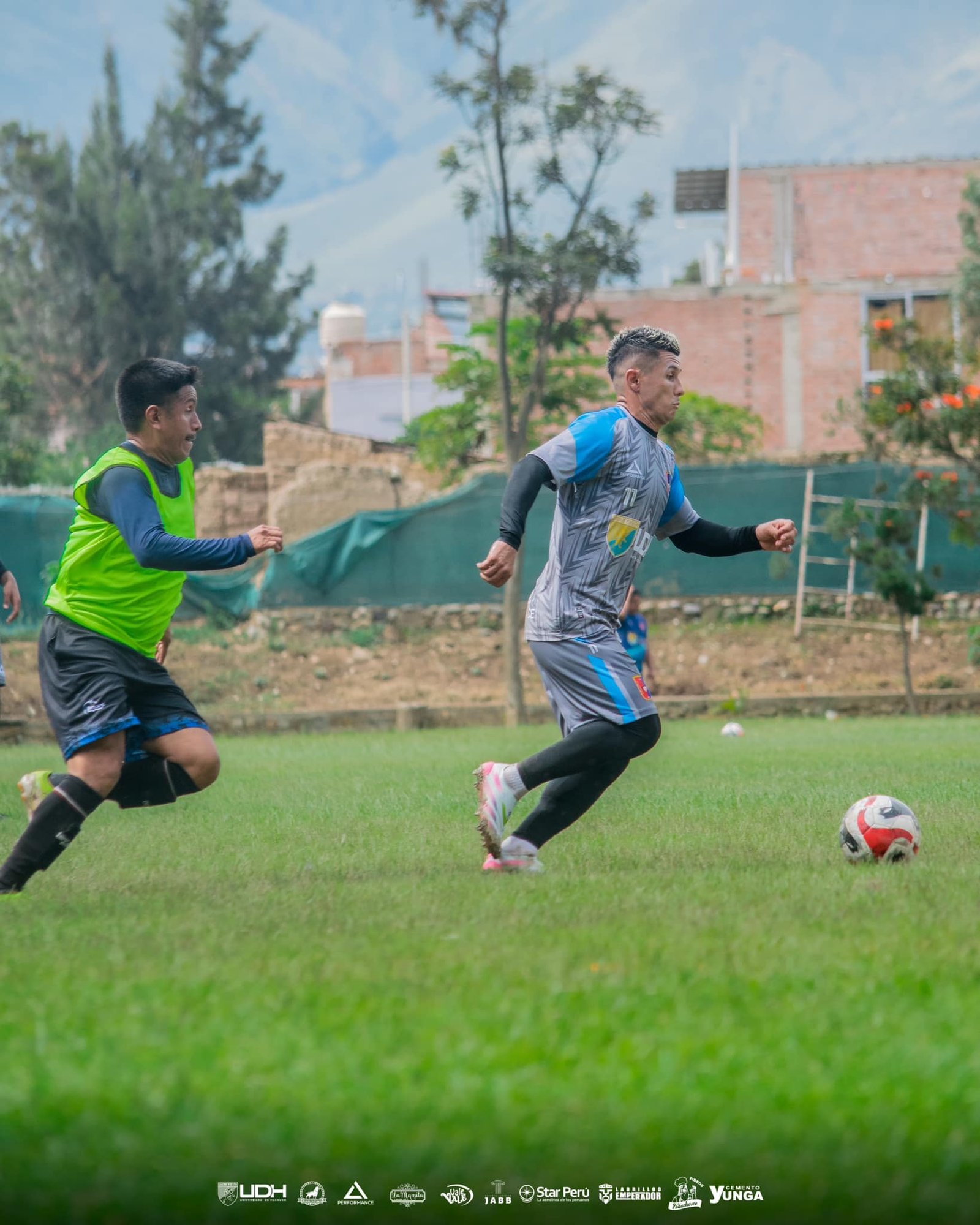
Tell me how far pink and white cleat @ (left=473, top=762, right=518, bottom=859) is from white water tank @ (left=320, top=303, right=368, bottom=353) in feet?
233

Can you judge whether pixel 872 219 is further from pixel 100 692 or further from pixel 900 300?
pixel 100 692

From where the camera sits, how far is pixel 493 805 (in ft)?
19.3

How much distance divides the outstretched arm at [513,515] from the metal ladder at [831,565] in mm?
16569

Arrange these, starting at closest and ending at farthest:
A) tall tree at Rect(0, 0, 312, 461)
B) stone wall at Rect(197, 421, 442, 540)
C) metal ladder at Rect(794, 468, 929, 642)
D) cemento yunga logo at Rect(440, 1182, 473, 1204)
→ cemento yunga logo at Rect(440, 1182, 473, 1204)
metal ladder at Rect(794, 468, 929, 642)
stone wall at Rect(197, 421, 442, 540)
tall tree at Rect(0, 0, 312, 461)

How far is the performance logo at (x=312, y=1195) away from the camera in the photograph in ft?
8.10

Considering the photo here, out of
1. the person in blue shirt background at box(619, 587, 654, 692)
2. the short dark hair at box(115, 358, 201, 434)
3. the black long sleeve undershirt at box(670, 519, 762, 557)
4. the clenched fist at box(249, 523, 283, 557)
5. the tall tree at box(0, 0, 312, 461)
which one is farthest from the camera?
the tall tree at box(0, 0, 312, 461)

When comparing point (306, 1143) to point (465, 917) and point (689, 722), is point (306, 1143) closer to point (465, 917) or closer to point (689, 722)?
point (465, 917)

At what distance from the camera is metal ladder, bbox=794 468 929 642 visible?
22.0m

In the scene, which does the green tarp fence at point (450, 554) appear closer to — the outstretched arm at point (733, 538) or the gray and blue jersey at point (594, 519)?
the outstretched arm at point (733, 538)

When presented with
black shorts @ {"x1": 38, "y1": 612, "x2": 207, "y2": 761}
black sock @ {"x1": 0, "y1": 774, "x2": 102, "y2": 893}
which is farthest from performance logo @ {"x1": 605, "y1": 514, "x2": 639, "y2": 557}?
black sock @ {"x1": 0, "y1": 774, "x2": 102, "y2": 893}

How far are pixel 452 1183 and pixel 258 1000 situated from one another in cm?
123

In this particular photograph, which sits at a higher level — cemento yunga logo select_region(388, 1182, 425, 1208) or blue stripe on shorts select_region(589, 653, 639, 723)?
blue stripe on shorts select_region(589, 653, 639, 723)

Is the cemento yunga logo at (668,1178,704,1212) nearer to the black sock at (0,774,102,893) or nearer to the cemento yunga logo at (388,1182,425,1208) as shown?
the cemento yunga logo at (388,1182,425,1208)

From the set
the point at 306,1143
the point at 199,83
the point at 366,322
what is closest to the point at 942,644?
the point at 306,1143
